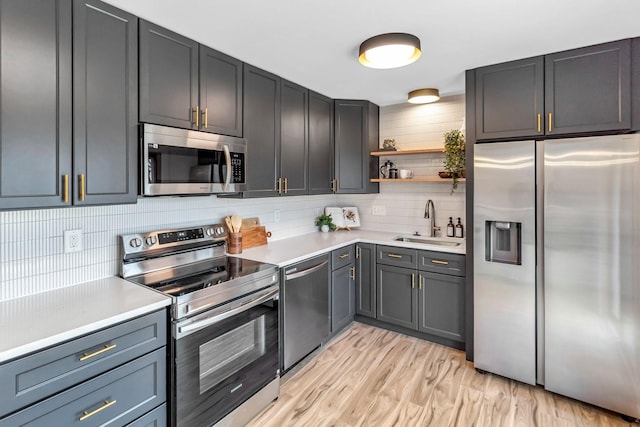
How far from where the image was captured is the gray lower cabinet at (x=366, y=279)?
3275mm

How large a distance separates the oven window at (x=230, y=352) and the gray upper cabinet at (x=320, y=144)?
1470 millimetres

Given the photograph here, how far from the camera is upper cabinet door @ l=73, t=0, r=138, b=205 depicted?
158cm

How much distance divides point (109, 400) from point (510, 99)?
2.96 meters

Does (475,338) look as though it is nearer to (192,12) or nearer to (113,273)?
(113,273)

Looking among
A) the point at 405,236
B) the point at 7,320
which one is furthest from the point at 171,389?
the point at 405,236

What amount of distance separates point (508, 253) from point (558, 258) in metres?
0.31

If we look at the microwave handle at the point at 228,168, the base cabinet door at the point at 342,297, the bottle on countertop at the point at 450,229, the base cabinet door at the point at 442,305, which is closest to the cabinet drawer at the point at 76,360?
the microwave handle at the point at 228,168

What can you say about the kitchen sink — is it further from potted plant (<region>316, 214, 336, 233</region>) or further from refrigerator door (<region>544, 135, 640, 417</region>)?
refrigerator door (<region>544, 135, 640, 417</region>)

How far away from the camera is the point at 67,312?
1.47 meters

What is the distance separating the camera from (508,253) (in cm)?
247

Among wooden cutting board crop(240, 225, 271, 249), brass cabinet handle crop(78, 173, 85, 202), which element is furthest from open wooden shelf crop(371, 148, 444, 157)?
brass cabinet handle crop(78, 173, 85, 202)

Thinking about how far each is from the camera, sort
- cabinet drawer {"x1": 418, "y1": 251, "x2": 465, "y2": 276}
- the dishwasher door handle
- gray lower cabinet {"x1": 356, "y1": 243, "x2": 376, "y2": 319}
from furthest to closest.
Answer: gray lower cabinet {"x1": 356, "y1": 243, "x2": 376, "y2": 319}
cabinet drawer {"x1": 418, "y1": 251, "x2": 465, "y2": 276}
the dishwasher door handle

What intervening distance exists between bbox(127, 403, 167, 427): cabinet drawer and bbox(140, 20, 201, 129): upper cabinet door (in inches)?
57.8

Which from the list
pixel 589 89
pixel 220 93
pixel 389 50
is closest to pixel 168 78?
pixel 220 93
